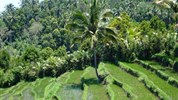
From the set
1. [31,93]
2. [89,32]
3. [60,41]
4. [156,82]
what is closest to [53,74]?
[31,93]

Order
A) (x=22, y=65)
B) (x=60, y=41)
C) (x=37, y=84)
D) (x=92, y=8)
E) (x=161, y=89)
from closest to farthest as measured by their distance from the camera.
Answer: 1. (x=161, y=89)
2. (x=92, y=8)
3. (x=37, y=84)
4. (x=22, y=65)
5. (x=60, y=41)

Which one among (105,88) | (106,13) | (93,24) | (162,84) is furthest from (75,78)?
(162,84)

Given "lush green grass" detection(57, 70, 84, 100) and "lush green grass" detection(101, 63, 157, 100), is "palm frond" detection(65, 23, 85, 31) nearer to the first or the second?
"lush green grass" detection(57, 70, 84, 100)

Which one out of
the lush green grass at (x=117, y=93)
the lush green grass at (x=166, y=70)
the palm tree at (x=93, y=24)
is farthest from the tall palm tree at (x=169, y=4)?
the lush green grass at (x=117, y=93)

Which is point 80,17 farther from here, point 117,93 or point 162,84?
point 162,84

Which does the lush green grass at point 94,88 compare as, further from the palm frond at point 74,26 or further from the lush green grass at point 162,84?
the palm frond at point 74,26

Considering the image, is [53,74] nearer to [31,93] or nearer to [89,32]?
[31,93]

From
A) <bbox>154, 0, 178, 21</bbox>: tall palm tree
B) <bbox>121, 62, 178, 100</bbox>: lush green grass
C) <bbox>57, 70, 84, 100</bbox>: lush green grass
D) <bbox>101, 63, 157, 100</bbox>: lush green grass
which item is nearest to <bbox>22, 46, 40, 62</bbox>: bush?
<bbox>57, 70, 84, 100</bbox>: lush green grass
